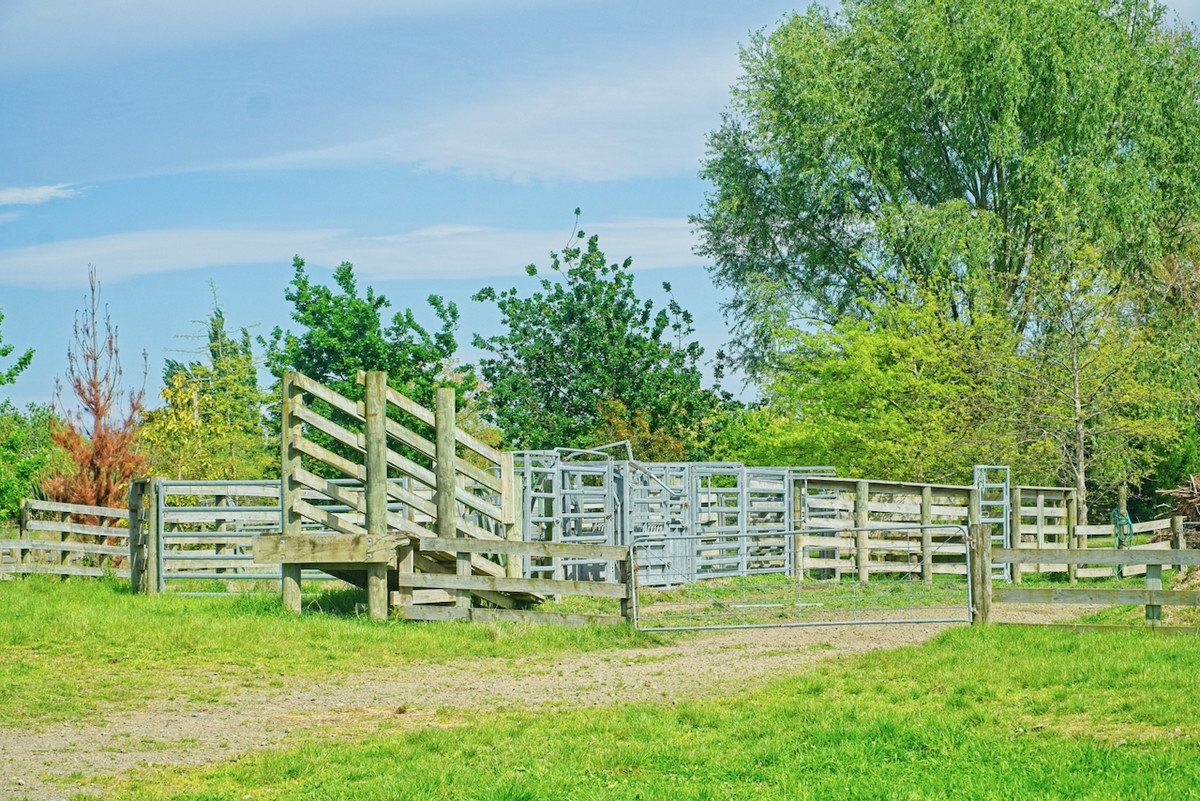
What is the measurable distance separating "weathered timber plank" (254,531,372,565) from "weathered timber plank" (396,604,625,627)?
0.72m

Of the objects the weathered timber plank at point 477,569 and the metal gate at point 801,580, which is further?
the metal gate at point 801,580

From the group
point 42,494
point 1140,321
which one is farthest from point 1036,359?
point 42,494

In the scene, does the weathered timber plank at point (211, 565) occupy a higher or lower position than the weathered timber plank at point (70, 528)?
lower

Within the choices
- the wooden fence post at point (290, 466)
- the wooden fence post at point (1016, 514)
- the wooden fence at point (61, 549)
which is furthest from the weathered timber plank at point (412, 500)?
the wooden fence post at point (1016, 514)

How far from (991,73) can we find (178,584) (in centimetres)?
2298

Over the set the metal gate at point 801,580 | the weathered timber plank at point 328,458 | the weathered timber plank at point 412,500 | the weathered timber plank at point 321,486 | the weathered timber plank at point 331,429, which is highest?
the weathered timber plank at point 331,429

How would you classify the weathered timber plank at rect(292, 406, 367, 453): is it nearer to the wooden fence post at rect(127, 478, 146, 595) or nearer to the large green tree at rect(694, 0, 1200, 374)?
the wooden fence post at rect(127, 478, 146, 595)

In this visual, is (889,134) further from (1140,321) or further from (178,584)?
(178,584)

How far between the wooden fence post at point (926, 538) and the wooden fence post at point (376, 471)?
11669 millimetres

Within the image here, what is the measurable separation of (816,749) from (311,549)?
7.92m

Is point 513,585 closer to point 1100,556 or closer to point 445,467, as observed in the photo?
point 445,467

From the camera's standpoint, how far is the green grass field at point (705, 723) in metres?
7.04

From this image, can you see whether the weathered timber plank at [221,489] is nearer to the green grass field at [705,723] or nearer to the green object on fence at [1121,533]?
the green grass field at [705,723]

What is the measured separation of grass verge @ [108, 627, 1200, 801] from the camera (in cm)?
694
